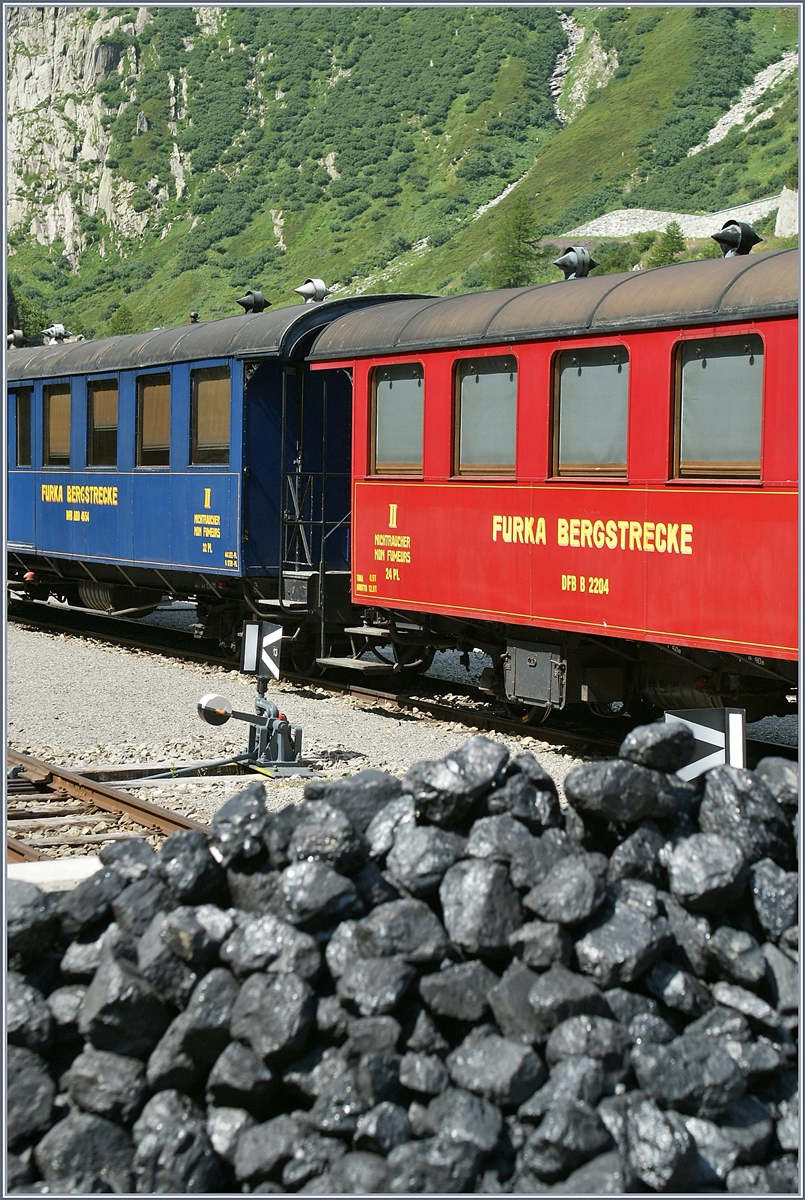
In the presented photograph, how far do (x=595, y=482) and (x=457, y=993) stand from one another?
562cm

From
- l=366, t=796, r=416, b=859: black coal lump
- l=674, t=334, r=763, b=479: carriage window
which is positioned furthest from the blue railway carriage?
l=366, t=796, r=416, b=859: black coal lump

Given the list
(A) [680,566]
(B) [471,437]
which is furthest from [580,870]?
(B) [471,437]

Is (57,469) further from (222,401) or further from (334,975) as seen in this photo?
(334,975)

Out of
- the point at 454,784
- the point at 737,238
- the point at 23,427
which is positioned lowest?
the point at 454,784

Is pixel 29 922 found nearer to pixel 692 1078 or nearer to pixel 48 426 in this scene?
pixel 692 1078

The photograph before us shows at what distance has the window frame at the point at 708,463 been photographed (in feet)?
26.1

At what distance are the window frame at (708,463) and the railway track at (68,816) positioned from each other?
399cm

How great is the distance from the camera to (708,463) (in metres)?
8.36

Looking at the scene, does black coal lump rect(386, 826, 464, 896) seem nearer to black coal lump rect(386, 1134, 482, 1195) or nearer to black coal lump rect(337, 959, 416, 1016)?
black coal lump rect(337, 959, 416, 1016)

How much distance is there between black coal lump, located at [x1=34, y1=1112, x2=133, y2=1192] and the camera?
12.7 feet

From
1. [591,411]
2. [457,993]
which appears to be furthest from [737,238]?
[457,993]

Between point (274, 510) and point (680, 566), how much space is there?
5.95 metres

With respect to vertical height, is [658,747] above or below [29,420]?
below

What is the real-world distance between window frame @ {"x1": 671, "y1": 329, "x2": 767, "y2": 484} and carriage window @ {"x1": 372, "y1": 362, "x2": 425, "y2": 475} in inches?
114
